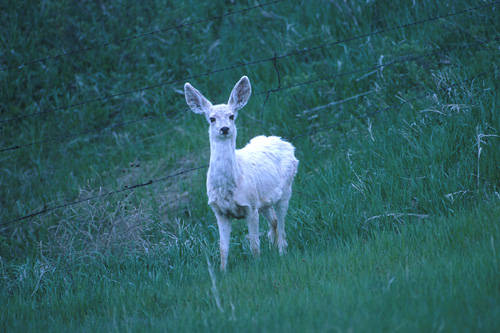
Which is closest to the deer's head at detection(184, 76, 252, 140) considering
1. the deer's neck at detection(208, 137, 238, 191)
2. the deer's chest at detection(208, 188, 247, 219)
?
the deer's neck at detection(208, 137, 238, 191)

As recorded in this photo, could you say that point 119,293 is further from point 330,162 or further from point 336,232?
point 330,162

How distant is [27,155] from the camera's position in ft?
37.6

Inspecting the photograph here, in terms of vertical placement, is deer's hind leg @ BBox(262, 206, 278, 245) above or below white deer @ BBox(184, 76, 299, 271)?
below

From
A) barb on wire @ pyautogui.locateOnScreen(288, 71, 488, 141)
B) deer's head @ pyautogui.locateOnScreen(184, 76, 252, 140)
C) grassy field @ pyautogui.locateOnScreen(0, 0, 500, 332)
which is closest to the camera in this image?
grassy field @ pyautogui.locateOnScreen(0, 0, 500, 332)

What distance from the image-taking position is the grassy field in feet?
16.5

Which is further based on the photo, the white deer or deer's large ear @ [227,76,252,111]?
deer's large ear @ [227,76,252,111]

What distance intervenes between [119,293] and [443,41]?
763 centimetres

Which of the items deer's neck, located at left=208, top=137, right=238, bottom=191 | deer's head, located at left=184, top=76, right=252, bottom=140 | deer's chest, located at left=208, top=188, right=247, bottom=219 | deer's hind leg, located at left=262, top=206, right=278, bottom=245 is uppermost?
deer's head, located at left=184, top=76, right=252, bottom=140

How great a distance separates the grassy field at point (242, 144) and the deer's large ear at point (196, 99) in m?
1.85

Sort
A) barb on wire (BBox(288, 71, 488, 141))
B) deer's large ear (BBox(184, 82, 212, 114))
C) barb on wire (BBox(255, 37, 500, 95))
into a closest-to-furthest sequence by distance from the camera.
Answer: deer's large ear (BBox(184, 82, 212, 114)) < barb on wire (BBox(288, 71, 488, 141)) < barb on wire (BBox(255, 37, 500, 95))

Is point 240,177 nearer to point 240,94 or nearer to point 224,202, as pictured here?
point 224,202

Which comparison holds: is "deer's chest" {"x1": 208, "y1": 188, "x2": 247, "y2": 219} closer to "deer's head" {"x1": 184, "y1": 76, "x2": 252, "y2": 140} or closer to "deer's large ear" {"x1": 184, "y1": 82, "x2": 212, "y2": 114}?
"deer's head" {"x1": 184, "y1": 76, "x2": 252, "y2": 140}

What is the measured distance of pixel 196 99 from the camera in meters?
6.74

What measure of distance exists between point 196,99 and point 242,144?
3675mm
